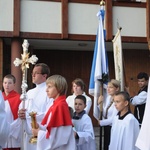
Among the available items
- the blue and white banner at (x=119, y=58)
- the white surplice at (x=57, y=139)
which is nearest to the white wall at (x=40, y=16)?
the blue and white banner at (x=119, y=58)

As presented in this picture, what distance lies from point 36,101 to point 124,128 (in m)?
1.32

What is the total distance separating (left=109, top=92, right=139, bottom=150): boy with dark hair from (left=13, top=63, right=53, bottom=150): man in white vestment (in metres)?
1.00

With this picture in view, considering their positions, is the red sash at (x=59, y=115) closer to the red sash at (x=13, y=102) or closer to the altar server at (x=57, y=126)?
the altar server at (x=57, y=126)

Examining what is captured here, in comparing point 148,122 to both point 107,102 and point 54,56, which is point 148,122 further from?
point 54,56

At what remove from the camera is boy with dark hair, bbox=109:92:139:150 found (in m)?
4.63

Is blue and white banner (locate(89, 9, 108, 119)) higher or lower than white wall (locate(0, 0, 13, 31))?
lower

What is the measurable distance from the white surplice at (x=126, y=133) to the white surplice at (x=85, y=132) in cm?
38

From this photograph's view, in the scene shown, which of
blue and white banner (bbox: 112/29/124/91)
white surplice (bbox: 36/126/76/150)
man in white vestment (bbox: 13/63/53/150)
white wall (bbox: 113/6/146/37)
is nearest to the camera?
white surplice (bbox: 36/126/76/150)

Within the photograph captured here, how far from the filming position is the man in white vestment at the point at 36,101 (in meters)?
4.75

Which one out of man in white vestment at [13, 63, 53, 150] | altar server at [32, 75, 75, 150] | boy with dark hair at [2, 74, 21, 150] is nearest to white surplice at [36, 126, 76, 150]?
altar server at [32, 75, 75, 150]

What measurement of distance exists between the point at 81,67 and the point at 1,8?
4198 mm

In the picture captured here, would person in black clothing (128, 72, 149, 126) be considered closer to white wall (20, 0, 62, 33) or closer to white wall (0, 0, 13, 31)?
white wall (20, 0, 62, 33)

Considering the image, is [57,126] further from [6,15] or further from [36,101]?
[6,15]

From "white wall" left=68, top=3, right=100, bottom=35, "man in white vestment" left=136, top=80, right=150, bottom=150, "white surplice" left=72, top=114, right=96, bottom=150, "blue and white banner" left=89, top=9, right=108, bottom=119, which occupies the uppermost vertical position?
"white wall" left=68, top=3, right=100, bottom=35
